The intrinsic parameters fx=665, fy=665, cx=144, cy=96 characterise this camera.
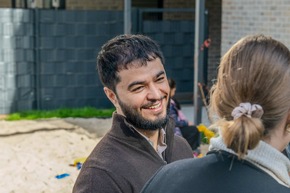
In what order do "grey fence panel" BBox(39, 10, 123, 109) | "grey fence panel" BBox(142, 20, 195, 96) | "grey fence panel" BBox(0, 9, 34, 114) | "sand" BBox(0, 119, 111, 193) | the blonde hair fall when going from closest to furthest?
the blonde hair < "sand" BBox(0, 119, 111, 193) < "grey fence panel" BBox(0, 9, 34, 114) < "grey fence panel" BBox(39, 10, 123, 109) < "grey fence panel" BBox(142, 20, 195, 96)

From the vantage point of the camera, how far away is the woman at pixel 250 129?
1828 mm

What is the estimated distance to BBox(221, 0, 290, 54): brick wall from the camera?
8555mm

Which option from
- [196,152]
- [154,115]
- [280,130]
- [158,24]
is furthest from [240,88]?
[158,24]

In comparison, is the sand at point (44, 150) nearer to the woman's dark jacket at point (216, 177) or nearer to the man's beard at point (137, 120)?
the man's beard at point (137, 120)

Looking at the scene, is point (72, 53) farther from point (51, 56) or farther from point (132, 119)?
point (132, 119)

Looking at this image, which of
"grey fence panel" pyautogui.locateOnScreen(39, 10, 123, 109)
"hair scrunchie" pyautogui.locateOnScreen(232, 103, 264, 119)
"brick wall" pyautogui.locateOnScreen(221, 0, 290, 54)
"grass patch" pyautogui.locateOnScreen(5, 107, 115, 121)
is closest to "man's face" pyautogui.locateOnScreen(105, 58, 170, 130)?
"hair scrunchie" pyautogui.locateOnScreen(232, 103, 264, 119)

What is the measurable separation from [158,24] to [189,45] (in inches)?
29.0

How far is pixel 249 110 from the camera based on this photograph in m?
1.83

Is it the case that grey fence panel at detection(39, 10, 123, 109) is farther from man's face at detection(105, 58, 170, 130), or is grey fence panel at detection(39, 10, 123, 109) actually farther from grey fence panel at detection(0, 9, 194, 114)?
man's face at detection(105, 58, 170, 130)

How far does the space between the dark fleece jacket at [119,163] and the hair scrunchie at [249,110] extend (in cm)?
86

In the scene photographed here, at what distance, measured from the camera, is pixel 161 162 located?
2.78 metres

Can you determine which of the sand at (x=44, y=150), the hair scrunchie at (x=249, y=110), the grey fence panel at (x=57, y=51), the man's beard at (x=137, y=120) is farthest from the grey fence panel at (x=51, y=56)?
the hair scrunchie at (x=249, y=110)

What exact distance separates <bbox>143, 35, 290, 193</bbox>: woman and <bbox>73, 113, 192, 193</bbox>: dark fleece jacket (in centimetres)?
67

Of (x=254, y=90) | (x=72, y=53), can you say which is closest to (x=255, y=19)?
(x=72, y=53)
